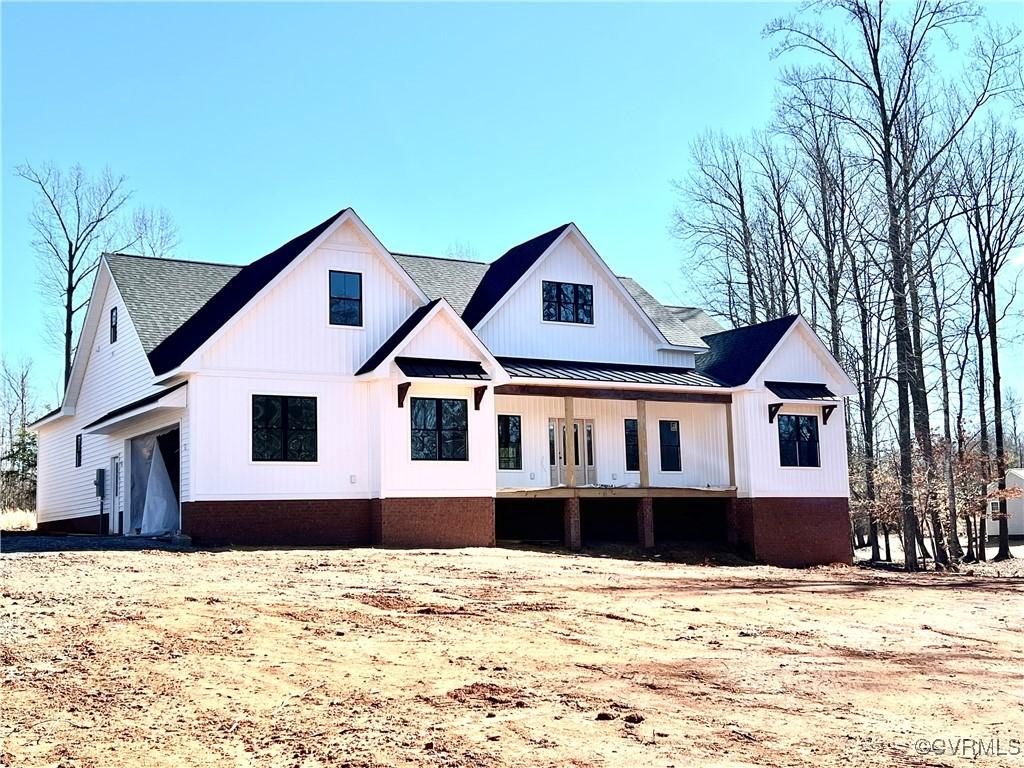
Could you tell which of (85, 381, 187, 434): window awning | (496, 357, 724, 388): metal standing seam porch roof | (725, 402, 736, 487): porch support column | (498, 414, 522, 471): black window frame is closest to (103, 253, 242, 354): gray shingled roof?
(85, 381, 187, 434): window awning

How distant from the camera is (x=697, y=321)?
111ft

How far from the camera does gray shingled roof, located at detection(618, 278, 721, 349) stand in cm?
2929

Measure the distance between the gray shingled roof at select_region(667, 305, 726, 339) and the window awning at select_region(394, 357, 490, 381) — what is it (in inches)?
440

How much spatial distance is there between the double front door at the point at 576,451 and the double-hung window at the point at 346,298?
6.22m

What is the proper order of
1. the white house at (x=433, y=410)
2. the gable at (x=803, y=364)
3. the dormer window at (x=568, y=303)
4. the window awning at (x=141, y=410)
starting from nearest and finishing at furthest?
the window awning at (x=141, y=410) < the white house at (x=433, y=410) < the dormer window at (x=568, y=303) < the gable at (x=803, y=364)

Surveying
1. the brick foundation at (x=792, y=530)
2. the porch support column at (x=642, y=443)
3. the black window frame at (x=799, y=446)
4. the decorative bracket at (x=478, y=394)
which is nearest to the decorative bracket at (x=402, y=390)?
the decorative bracket at (x=478, y=394)

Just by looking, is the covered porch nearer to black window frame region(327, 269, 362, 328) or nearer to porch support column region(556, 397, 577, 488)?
porch support column region(556, 397, 577, 488)

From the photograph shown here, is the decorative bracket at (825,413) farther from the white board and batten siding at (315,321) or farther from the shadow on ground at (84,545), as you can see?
the shadow on ground at (84,545)

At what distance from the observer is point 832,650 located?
1195 cm

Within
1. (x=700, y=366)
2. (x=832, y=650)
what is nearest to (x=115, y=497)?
(x=700, y=366)

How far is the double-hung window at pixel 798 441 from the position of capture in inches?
1128

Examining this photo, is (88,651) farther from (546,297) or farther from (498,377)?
(546,297)

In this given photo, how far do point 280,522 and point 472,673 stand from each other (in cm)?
1313

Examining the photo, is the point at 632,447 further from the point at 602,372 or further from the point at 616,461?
the point at 602,372
